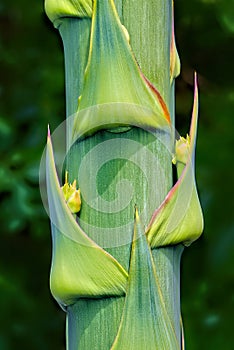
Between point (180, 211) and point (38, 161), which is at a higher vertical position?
point (180, 211)

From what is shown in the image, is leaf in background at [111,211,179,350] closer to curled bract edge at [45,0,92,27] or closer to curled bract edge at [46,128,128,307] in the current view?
curled bract edge at [46,128,128,307]

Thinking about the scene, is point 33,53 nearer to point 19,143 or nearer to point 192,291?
point 19,143

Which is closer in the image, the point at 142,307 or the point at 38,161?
the point at 142,307

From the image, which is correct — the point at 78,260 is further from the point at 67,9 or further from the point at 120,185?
the point at 67,9

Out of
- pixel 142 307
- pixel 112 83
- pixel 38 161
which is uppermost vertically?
pixel 112 83

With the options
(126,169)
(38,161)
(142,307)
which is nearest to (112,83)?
(126,169)

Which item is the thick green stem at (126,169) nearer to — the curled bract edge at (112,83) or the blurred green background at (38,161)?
the curled bract edge at (112,83)

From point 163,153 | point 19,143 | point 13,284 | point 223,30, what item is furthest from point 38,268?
point 163,153
